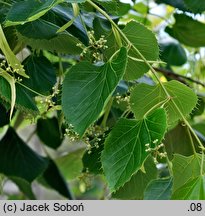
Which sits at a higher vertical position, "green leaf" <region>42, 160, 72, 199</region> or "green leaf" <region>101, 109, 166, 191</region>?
"green leaf" <region>101, 109, 166, 191</region>

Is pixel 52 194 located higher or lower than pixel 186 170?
lower

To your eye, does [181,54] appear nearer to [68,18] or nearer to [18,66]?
[68,18]

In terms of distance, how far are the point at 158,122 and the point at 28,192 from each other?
64 cm

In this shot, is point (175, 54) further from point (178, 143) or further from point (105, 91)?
point (105, 91)

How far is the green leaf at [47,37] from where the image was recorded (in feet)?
2.35

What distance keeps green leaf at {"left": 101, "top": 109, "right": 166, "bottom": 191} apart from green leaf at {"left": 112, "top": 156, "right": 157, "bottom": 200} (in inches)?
5.7

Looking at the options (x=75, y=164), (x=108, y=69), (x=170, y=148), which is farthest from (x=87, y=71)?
(x=75, y=164)

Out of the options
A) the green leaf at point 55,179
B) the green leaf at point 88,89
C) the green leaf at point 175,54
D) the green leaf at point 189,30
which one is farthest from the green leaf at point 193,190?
the green leaf at point 175,54

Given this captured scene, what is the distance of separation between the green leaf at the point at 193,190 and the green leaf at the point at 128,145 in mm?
60

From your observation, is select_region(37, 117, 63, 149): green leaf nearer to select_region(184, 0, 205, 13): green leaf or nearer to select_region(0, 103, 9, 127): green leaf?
select_region(0, 103, 9, 127): green leaf

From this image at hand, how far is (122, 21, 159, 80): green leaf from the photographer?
0.70m

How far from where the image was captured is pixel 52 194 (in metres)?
2.30

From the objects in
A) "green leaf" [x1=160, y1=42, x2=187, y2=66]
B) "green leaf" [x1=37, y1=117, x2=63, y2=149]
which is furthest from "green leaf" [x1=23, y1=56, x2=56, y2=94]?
"green leaf" [x1=160, y1=42, x2=187, y2=66]

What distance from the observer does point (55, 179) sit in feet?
4.06
